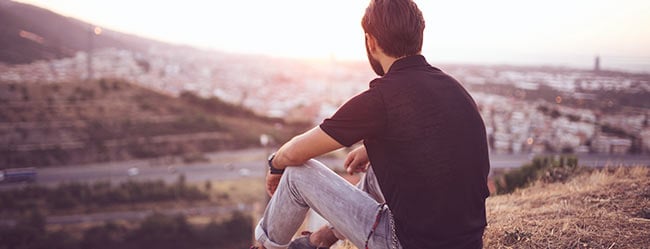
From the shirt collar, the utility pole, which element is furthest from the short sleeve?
the utility pole

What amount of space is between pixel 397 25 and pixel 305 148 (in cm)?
52

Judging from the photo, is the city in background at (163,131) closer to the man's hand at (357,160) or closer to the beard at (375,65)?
the man's hand at (357,160)

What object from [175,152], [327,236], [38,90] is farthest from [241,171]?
[327,236]

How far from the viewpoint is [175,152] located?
18.1 m

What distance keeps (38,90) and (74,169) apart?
6166mm

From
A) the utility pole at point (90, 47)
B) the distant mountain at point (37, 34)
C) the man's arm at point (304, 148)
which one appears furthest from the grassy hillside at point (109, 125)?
the man's arm at point (304, 148)

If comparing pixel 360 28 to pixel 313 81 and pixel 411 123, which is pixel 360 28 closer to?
pixel 411 123

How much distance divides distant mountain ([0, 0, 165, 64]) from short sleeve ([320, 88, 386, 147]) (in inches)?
723

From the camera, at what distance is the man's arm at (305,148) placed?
4.93 feet

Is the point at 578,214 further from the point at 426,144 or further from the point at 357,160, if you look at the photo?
the point at 426,144

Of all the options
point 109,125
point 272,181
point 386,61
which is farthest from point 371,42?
point 109,125

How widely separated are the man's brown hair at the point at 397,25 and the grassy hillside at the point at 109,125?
1634 centimetres

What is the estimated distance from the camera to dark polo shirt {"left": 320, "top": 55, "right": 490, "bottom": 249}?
4.42 feet

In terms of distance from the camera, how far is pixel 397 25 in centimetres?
146
